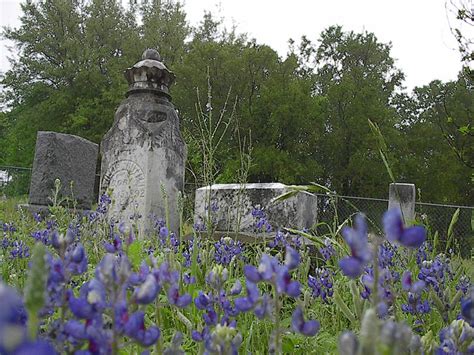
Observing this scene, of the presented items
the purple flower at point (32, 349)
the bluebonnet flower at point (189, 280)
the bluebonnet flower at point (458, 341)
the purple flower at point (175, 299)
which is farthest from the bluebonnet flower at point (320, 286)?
the purple flower at point (32, 349)

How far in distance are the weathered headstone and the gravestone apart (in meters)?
3.36

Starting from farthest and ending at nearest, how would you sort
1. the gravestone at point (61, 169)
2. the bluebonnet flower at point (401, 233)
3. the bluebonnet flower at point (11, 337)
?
the gravestone at point (61, 169), the bluebonnet flower at point (401, 233), the bluebonnet flower at point (11, 337)

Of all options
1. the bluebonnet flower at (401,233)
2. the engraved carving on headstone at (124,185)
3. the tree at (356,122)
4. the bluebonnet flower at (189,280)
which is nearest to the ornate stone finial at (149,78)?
the engraved carving on headstone at (124,185)

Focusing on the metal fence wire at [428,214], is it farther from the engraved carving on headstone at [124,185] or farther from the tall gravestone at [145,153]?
the engraved carving on headstone at [124,185]

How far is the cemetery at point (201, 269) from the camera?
708 mm

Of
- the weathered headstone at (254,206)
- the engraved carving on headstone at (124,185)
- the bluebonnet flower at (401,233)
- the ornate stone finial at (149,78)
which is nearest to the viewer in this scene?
the bluebonnet flower at (401,233)

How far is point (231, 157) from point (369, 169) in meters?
5.63

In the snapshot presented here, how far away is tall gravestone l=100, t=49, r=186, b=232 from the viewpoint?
6.37 m

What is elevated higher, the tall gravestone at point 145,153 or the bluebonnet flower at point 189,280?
the tall gravestone at point 145,153

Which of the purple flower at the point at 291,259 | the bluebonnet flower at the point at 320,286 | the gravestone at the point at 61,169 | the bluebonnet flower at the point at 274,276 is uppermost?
the gravestone at the point at 61,169

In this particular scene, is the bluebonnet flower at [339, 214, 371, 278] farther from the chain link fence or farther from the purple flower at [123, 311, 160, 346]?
the chain link fence

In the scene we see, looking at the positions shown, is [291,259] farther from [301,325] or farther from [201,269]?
[201,269]

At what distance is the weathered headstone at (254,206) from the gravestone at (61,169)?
3.36 m

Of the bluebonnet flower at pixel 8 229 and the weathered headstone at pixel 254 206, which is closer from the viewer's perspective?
the bluebonnet flower at pixel 8 229
